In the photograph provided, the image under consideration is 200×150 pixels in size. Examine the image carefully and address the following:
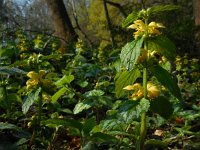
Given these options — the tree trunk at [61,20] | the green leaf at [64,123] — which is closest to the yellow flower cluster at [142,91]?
the green leaf at [64,123]

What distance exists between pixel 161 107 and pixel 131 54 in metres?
0.27

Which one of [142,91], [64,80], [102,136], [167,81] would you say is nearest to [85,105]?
[64,80]

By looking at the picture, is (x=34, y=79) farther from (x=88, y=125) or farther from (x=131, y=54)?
(x=131, y=54)

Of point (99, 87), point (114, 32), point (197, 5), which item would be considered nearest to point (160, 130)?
point (99, 87)

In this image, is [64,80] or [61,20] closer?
[64,80]

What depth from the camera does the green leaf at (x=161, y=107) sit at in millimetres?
1620

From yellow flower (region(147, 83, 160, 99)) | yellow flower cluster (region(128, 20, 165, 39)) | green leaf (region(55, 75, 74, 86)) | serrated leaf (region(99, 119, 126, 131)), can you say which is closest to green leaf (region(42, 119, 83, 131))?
serrated leaf (region(99, 119, 126, 131))

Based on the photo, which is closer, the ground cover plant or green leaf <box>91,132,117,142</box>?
the ground cover plant

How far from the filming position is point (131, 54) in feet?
5.00

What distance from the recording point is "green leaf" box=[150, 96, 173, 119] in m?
1.62

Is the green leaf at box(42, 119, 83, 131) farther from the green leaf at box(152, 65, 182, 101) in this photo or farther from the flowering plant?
the green leaf at box(152, 65, 182, 101)

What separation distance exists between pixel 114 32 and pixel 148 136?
5383mm

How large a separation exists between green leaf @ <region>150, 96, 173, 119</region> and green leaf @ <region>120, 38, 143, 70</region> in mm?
219

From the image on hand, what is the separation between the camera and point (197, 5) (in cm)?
633
